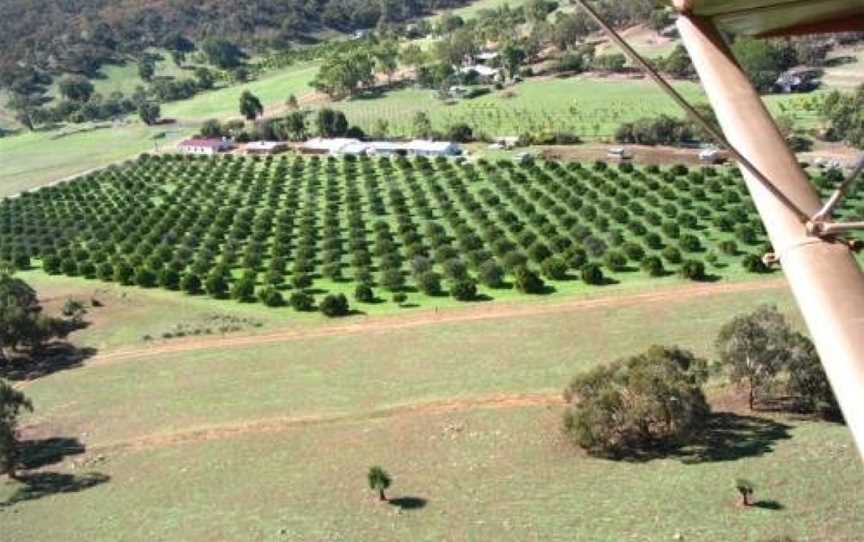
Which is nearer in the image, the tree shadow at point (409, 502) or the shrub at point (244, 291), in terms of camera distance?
the tree shadow at point (409, 502)

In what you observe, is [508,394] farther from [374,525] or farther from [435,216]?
[435,216]

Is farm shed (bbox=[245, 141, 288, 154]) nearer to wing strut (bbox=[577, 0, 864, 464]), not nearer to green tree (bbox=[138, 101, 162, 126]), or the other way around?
green tree (bbox=[138, 101, 162, 126])

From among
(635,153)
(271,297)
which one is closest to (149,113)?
(635,153)

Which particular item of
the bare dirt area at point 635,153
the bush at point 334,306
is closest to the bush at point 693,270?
the bush at point 334,306

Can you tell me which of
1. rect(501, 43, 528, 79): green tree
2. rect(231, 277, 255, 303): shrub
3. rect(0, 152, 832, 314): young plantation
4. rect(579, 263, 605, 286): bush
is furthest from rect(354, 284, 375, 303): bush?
rect(501, 43, 528, 79): green tree

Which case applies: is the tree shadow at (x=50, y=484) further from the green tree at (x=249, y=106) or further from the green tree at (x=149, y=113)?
the green tree at (x=149, y=113)
